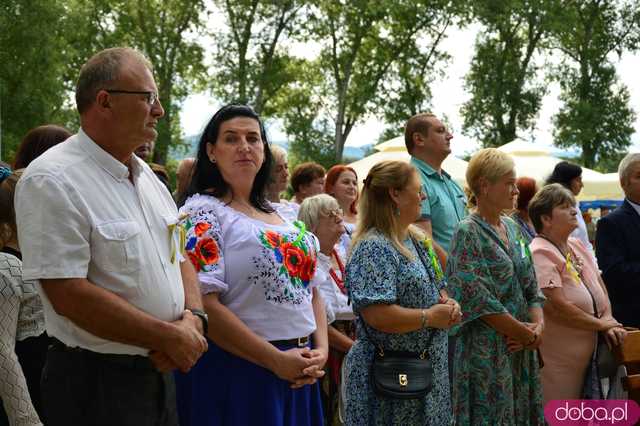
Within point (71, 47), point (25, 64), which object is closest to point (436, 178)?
point (25, 64)

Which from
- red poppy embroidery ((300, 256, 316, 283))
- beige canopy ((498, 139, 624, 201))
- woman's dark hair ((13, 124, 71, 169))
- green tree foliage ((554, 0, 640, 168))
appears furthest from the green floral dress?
green tree foliage ((554, 0, 640, 168))

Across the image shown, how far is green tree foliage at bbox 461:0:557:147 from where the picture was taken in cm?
2925

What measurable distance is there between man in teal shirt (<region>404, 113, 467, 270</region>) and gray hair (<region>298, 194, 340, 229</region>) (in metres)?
0.66

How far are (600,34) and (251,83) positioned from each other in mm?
13231

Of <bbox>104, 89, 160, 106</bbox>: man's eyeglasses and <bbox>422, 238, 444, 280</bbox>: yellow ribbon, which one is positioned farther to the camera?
<bbox>422, 238, 444, 280</bbox>: yellow ribbon

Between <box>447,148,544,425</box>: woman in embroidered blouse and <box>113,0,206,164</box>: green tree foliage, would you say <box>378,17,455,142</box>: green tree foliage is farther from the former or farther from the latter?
<box>447,148,544,425</box>: woman in embroidered blouse

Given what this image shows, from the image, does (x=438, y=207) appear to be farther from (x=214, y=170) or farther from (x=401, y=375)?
(x=214, y=170)

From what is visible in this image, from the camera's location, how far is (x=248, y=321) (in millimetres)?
3115

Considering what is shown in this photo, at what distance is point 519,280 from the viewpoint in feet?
15.6

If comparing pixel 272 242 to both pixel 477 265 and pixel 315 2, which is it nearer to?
pixel 477 265

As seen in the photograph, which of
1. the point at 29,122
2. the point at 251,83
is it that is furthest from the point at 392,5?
the point at 29,122

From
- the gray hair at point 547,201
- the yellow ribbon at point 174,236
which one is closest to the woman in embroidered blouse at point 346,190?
the gray hair at point 547,201

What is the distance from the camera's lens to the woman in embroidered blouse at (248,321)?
3.07 m

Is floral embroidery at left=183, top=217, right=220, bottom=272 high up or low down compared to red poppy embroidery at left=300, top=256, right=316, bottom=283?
up
